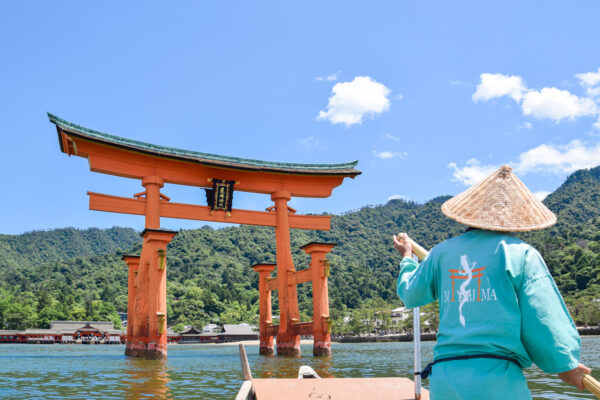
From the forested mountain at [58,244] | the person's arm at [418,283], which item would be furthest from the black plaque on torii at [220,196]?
the forested mountain at [58,244]

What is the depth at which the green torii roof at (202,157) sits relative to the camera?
44.9 ft

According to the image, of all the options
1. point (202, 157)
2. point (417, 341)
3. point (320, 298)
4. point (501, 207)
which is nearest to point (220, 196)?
point (202, 157)

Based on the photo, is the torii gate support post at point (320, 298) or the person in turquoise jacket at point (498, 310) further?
the torii gate support post at point (320, 298)

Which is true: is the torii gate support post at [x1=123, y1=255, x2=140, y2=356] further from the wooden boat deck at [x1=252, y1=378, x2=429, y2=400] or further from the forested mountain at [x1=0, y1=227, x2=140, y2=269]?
the forested mountain at [x1=0, y1=227, x2=140, y2=269]

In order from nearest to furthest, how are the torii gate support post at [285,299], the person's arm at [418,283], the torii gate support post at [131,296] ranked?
the person's arm at [418,283], the torii gate support post at [131,296], the torii gate support post at [285,299]

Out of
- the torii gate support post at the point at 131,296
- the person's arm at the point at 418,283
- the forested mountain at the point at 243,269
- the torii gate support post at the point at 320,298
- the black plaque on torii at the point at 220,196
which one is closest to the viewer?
the person's arm at the point at 418,283

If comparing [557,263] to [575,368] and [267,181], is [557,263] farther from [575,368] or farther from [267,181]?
[575,368]

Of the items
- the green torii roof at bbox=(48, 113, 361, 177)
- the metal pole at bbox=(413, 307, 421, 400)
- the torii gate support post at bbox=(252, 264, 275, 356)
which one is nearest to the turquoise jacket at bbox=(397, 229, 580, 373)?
the metal pole at bbox=(413, 307, 421, 400)

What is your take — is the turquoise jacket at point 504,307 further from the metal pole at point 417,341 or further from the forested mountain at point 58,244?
the forested mountain at point 58,244

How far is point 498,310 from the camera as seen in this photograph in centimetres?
168

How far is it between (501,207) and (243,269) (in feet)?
249

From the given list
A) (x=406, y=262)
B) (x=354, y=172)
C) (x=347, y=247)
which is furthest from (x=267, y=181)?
(x=347, y=247)

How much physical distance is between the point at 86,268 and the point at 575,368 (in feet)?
281

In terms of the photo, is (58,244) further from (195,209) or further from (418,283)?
(418,283)
